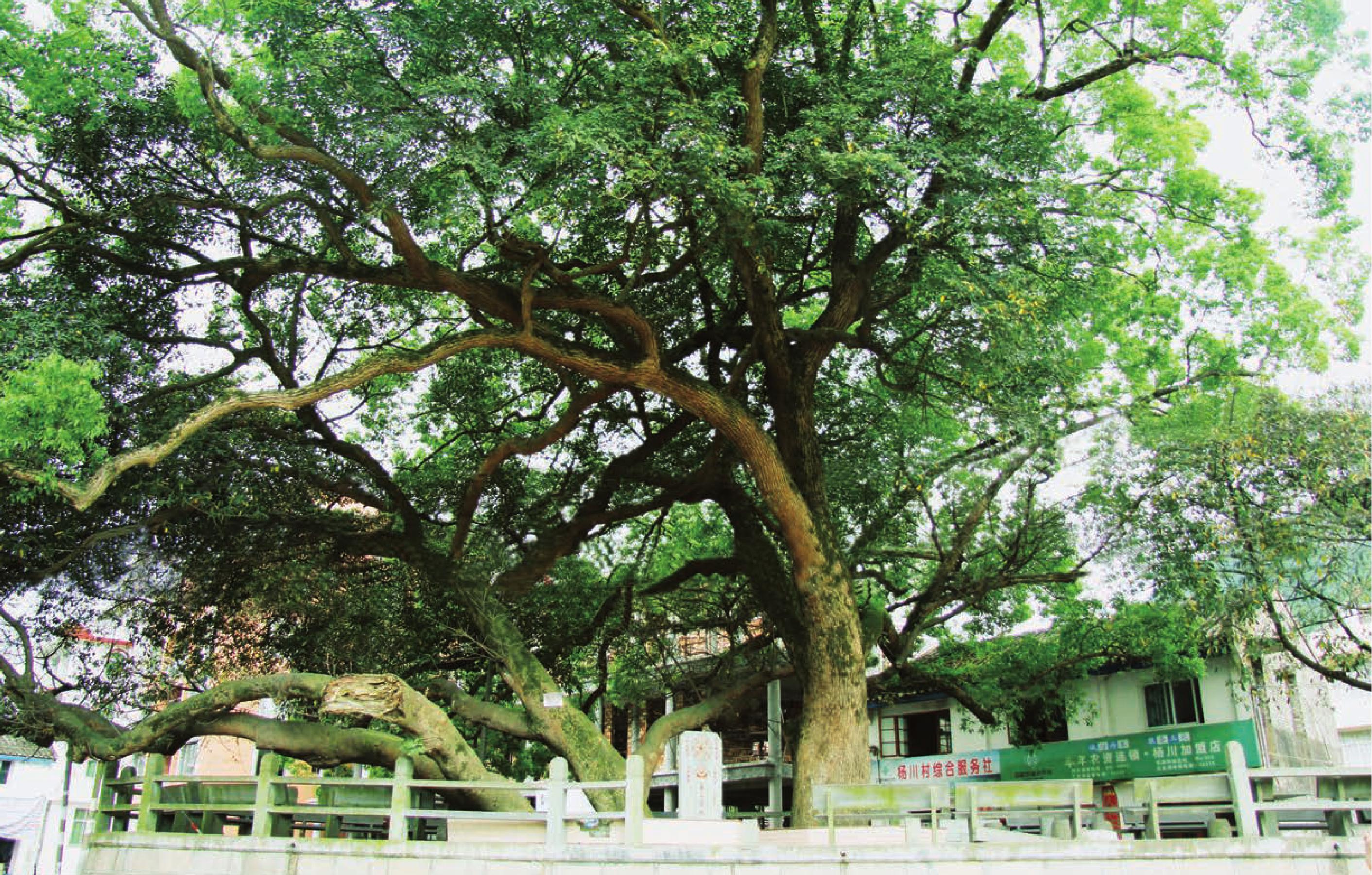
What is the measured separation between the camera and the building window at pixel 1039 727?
21.5 m

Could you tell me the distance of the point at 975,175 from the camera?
38.0ft

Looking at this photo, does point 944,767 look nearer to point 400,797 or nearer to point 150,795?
point 400,797

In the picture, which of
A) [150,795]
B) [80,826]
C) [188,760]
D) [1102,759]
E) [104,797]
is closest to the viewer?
[150,795]

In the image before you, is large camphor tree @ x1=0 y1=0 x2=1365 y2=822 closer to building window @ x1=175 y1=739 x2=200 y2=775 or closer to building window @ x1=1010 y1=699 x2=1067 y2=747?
building window @ x1=1010 y1=699 x2=1067 y2=747

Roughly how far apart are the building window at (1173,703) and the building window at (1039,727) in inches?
67.7

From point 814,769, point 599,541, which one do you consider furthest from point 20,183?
point 814,769

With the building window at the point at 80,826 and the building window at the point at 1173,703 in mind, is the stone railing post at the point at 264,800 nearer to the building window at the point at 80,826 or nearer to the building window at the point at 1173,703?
the building window at the point at 80,826

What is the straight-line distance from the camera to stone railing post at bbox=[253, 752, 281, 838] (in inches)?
407

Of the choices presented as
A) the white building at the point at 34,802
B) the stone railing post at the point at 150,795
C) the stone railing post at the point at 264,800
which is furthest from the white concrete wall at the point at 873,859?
the white building at the point at 34,802

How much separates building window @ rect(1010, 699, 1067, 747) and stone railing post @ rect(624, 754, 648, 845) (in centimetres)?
1373

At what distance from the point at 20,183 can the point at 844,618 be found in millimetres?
11347

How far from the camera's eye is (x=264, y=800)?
1038 centimetres

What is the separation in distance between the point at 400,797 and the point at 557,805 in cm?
169

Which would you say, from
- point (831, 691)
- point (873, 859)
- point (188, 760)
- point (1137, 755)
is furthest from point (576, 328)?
point (188, 760)
